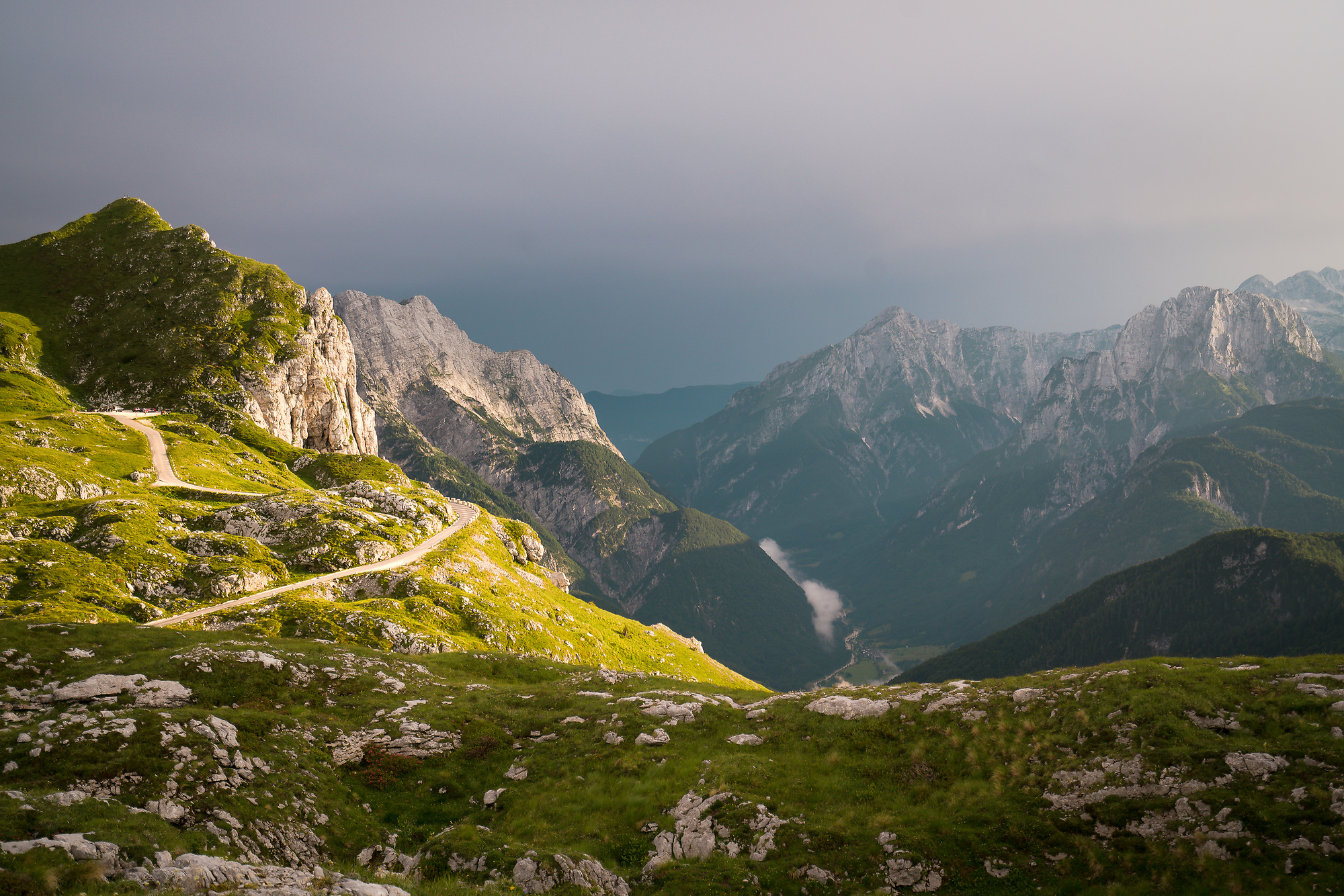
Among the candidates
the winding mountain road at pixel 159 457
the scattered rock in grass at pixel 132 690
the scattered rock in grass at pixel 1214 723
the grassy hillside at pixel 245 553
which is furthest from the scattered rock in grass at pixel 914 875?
the winding mountain road at pixel 159 457

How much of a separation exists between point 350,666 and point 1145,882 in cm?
4938

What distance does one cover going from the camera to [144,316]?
171375 millimetres

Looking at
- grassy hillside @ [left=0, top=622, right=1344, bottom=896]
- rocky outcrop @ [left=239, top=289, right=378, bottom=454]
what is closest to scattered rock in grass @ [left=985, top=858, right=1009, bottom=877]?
grassy hillside @ [left=0, top=622, right=1344, bottom=896]

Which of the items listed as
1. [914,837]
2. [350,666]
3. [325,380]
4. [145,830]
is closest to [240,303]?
[325,380]

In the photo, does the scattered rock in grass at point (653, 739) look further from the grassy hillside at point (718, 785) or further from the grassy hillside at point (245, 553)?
the grassy hillside at point (245, 553)

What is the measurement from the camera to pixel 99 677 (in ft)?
115

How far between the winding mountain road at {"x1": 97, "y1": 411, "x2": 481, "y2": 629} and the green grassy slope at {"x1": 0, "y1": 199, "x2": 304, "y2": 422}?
75.9 ft

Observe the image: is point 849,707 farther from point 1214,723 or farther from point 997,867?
point 1214,723

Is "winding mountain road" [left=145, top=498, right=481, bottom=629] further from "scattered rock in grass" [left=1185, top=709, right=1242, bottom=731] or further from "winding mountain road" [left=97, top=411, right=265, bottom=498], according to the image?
"scattered rock in grass" [left=1185, top=709, right=1242, bottom=731]

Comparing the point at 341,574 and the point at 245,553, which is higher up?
the point at 245,553

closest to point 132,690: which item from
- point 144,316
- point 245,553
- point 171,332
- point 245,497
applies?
point 245,553

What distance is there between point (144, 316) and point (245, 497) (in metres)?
120

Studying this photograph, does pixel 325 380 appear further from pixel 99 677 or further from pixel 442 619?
pixel 99 677

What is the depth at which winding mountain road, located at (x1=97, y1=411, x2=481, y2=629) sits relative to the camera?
64.9 m
